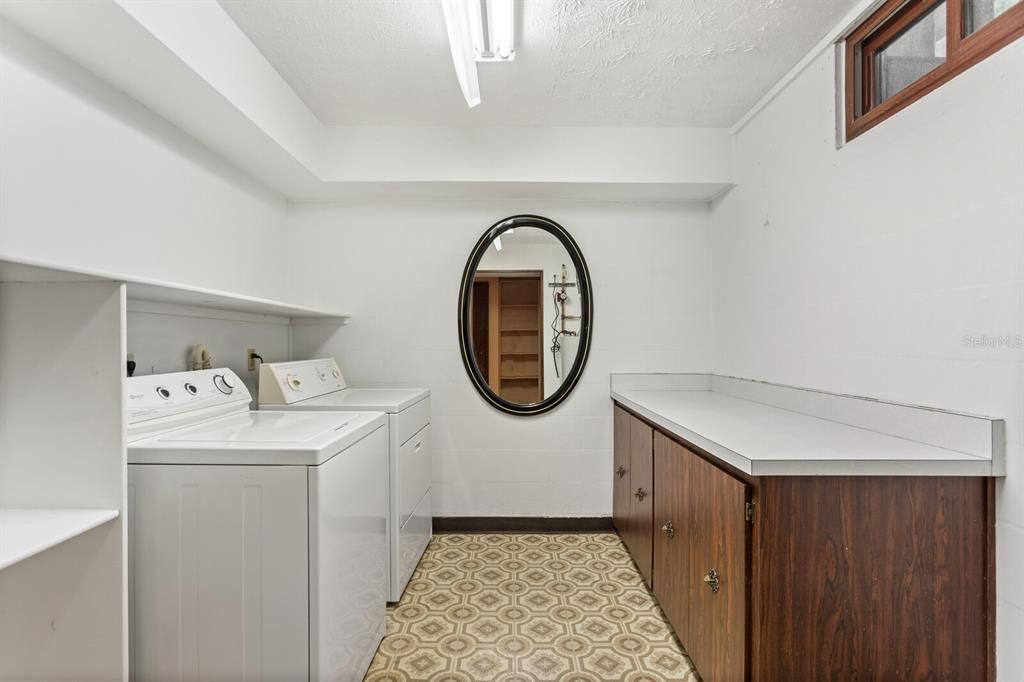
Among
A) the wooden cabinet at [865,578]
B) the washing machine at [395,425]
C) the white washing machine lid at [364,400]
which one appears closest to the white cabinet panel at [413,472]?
the washing machine at [395,425]

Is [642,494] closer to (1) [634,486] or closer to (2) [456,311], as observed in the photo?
(1) [634,486]

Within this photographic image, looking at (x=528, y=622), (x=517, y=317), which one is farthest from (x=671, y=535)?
(x=517, y=317)

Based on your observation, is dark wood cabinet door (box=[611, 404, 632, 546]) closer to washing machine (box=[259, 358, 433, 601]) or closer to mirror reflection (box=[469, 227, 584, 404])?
mirror reflection (box=[469, 227, 584, 404])

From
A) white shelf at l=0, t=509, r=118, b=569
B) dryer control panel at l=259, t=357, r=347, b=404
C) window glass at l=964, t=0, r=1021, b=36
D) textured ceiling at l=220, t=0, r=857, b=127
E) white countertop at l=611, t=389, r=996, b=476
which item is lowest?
white shelf at l=0, t=509, r=118, b=569

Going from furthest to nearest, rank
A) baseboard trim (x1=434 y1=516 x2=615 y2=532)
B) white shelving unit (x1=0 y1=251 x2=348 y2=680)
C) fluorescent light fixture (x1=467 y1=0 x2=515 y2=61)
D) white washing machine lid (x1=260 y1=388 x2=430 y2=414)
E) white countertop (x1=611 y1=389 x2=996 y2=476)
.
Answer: baseboard trim (x1=434 y1=516 x2=615 y2=532), white washing machine lid (x1=260 y1=388 x2=430 y2=414), fluorescent light fixture (x1=467 y1=0 x2=515 y2=61), white countertop (x1=611 y1=389 x2=996 y2=476), white shelving unit (x1=0 y1=251 x2=348 y2=680)

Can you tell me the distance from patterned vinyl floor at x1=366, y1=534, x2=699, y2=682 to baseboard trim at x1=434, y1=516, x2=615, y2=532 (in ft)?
0.78

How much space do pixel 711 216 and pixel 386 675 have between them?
2923 mm

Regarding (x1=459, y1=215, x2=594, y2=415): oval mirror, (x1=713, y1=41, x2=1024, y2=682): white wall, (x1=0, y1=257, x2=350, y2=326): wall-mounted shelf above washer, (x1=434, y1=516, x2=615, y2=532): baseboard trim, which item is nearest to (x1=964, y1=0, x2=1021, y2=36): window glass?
(x1=713, y1=41, x2=1024, y2=682): white wall

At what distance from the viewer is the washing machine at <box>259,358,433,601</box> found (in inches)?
86.0

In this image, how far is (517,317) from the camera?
3107 mm

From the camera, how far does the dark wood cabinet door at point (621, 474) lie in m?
2.70

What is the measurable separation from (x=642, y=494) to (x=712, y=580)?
2.77 feet

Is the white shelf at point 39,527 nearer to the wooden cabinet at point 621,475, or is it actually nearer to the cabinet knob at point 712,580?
A: the cabinet knob at point 712,580

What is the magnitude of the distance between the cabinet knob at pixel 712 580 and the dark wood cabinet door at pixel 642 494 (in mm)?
649
